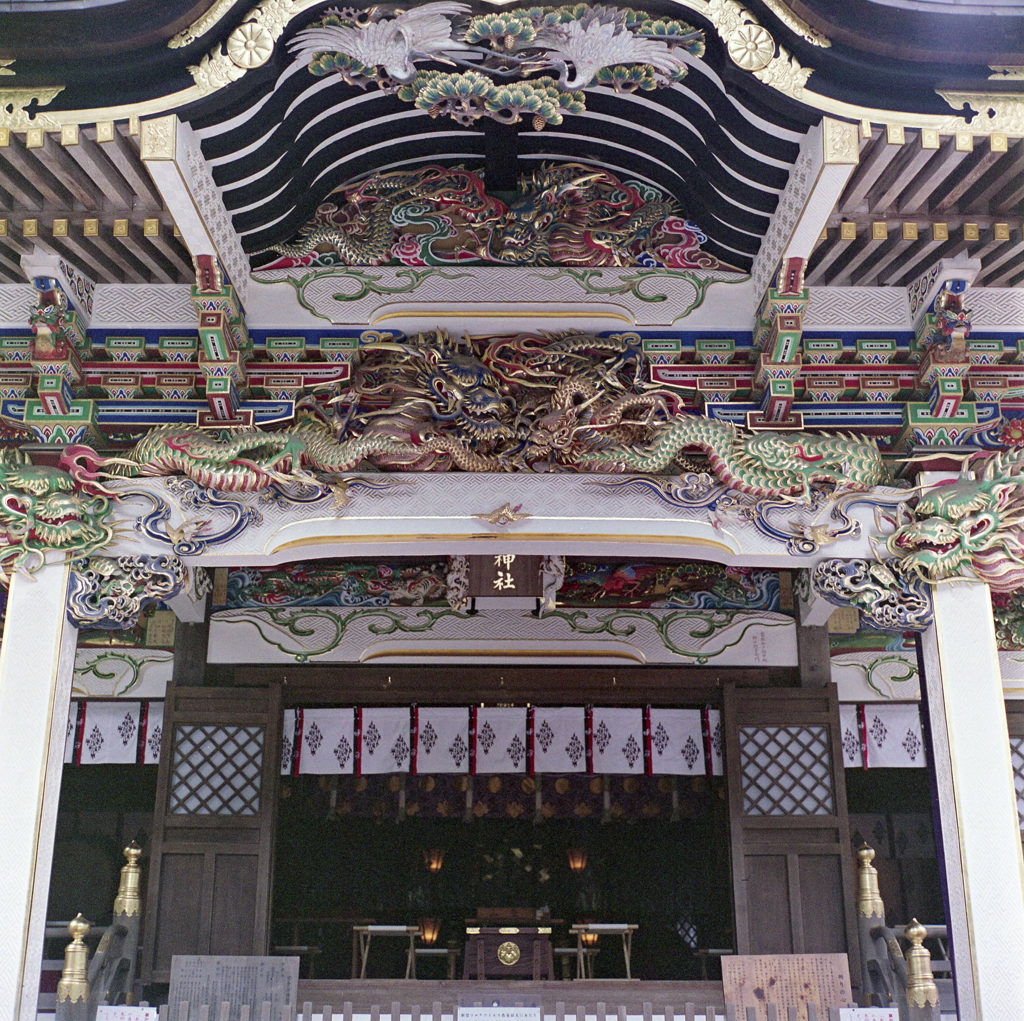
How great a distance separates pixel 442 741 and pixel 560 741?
3.00 ft

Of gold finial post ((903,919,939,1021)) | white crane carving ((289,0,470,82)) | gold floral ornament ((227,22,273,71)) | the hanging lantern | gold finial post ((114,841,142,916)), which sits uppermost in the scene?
white crane carving ((289,0,470,82))

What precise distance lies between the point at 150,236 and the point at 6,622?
2157 millimetres

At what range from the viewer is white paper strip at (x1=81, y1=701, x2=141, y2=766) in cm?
874

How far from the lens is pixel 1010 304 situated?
6.52 meters

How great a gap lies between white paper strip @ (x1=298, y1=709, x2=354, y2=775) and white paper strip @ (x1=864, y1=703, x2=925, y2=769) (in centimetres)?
362

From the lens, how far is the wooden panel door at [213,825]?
298 inches

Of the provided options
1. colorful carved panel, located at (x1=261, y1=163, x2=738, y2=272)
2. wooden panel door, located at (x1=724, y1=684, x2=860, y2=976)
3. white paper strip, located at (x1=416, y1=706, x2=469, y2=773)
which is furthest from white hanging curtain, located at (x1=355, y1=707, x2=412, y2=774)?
colorful carved panel, located at (x1=261, y1=163, x2=738, y2=272)

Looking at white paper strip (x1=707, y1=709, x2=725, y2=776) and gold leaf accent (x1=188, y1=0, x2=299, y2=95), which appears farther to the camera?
white paper strip (x1=707, y1=709, x2=725, y2=776)

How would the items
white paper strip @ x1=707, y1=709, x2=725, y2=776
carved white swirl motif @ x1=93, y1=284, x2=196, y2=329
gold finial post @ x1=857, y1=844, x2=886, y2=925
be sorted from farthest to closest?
white paper strip @ x1=707, y1=709, x2=725, y2=776, gold finial post @ x1=857, y1=844, x2=886, y2=925, carved white swirl motif @ x1=93, y1=284, x2=196, y2=329

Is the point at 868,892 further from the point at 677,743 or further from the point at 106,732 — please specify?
the point at 106,732

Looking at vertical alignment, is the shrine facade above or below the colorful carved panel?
below

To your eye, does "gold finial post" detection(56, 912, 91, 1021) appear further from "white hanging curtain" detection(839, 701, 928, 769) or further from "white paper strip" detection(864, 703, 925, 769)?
"white paper strip" detection(864, 703, 925, 769)

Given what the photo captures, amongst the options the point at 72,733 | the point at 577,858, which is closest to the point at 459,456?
the point at 72,733

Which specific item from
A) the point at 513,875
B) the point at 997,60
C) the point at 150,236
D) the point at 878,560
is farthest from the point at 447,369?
the point at 513,875
